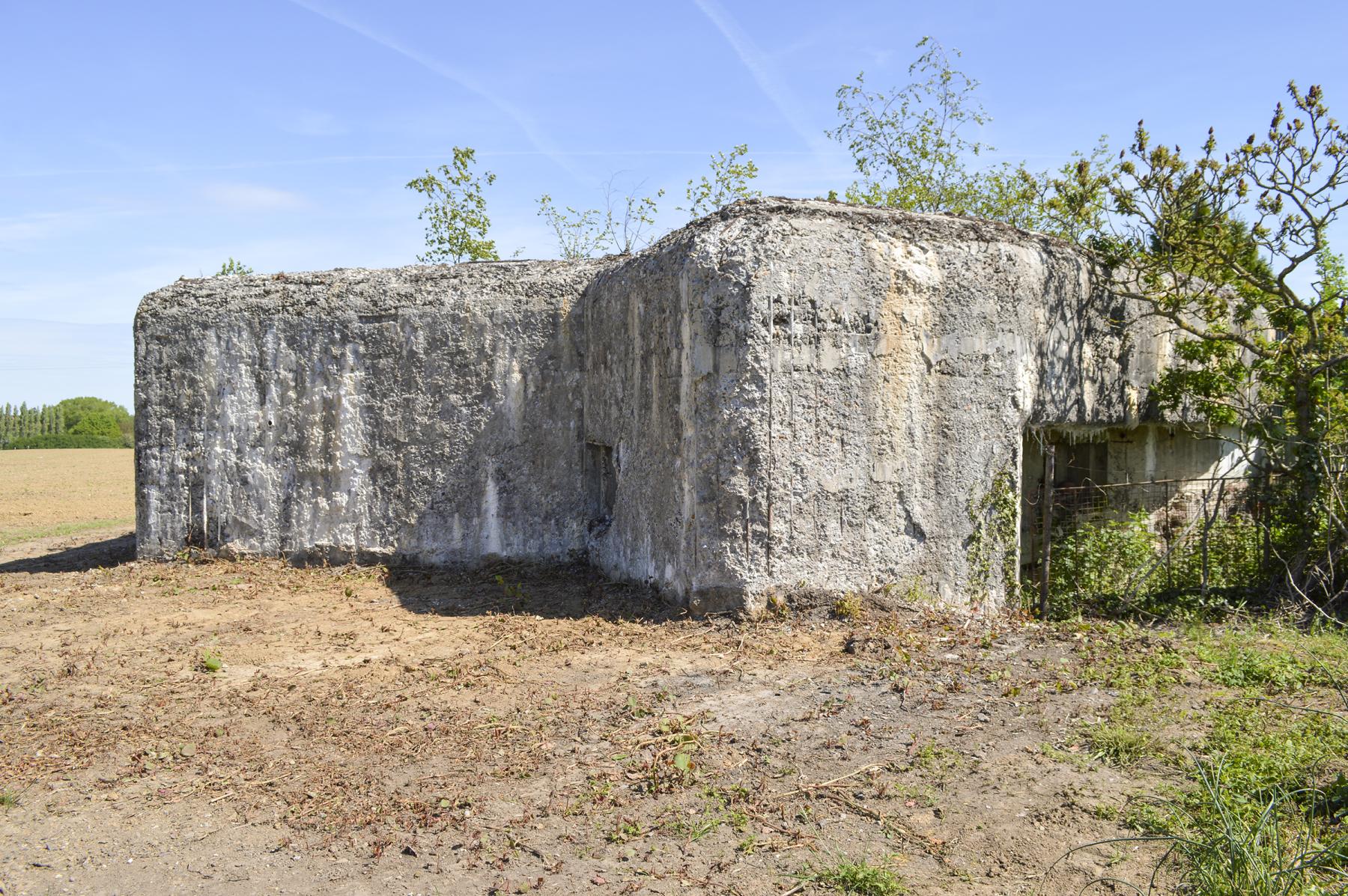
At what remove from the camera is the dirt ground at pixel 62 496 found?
13.8 metres

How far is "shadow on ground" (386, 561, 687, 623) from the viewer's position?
7035 millimetres

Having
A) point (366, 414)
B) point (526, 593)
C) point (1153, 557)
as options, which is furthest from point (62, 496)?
point (1153, 557)

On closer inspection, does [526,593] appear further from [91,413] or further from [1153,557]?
[91,413]

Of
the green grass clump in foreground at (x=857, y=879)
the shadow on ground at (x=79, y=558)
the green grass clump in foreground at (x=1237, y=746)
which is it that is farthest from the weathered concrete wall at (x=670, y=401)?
the green grass clump in foreground at (x=857, y=879)

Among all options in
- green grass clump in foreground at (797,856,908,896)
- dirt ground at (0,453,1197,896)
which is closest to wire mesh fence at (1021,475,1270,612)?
dirt ground at (0,453,1197,896)

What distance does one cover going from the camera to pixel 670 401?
6.77 m

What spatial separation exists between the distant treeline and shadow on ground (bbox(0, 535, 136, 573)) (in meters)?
35.6

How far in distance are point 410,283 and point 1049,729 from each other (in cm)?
630

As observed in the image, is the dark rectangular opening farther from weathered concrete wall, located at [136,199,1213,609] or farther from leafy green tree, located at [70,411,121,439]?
leafy green tree, located at [70,411,121,439]

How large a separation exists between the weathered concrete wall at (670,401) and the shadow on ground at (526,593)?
161 millimetres

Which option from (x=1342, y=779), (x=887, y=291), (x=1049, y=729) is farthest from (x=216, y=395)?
(x=1342, y=779)

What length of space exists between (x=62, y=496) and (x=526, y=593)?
14.6m

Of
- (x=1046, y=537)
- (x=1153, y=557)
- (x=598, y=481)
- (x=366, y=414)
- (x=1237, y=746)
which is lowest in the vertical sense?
(x=1237, y=746)

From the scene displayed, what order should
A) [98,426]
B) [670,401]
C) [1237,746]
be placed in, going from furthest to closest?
[98,426], [670,401], [1237,746]
